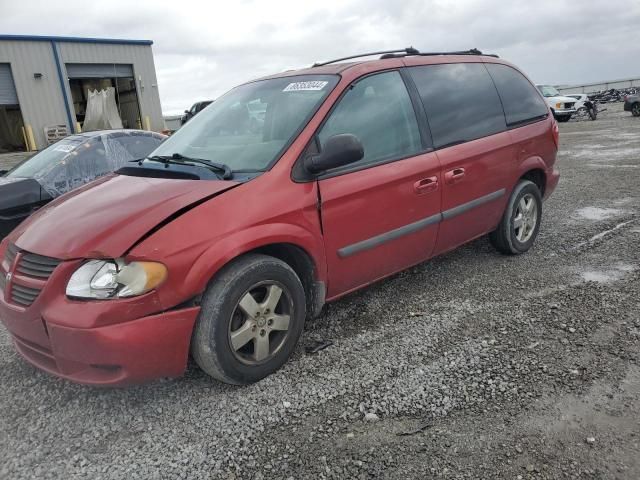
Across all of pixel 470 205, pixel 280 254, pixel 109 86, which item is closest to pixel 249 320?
pixel 280 254

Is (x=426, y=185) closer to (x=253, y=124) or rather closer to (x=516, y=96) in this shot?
(x=253, y=124)

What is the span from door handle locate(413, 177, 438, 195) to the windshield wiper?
1340 millimetres

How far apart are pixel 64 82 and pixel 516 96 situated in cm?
2232

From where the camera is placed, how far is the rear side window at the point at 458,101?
3711 millimetres

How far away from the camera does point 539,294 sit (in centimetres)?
379

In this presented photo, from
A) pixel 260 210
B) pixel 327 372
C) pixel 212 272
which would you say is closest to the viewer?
pixel 212 272

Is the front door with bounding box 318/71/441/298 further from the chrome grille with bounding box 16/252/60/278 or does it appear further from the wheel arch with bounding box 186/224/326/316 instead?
the chrome grille with bounding box 16/252/60/278

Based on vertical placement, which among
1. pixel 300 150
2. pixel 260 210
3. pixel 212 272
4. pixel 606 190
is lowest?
pixel 606 190

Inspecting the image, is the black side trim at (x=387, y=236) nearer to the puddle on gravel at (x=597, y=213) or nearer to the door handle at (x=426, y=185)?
the door handle at (x=426, y=185)

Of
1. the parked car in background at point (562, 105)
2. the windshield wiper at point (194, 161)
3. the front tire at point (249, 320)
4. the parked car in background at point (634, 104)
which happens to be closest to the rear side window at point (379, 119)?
the windshield wiper at point (194, 161)

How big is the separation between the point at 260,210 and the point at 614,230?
14.1 ft

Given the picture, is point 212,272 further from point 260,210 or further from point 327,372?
point 327,372

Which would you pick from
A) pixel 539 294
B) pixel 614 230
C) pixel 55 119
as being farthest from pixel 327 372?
pixel 55 119

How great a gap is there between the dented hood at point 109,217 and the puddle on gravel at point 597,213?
493 cm
